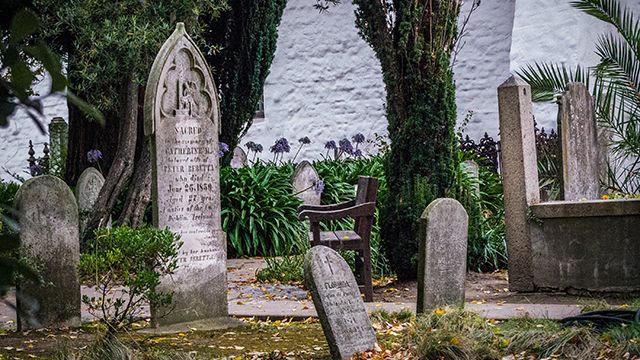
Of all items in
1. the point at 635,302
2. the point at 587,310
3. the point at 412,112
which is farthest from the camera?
the point at 412,112

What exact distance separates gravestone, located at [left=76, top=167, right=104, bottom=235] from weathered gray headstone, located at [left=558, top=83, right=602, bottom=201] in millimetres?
5789

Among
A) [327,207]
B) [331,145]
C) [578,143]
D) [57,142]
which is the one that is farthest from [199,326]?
[331,145]

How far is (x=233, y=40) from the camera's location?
15750 millimetres

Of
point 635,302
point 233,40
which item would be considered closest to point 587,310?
point 635,302

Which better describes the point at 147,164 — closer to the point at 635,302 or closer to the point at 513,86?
the point at 513,86

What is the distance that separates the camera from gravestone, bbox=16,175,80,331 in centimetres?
761

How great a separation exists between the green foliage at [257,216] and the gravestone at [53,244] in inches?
250

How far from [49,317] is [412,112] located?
179 inches


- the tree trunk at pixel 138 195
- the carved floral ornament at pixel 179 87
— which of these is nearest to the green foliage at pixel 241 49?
the tree trunk at pixel 138 195

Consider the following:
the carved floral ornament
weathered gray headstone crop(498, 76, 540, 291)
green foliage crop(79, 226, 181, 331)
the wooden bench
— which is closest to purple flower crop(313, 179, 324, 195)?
the wooden bench

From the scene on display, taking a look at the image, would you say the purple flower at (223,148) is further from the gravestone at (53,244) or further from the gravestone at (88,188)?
the gravestone at (53,244)

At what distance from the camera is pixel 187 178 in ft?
25.2

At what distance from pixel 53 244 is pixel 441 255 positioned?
2.97 metres

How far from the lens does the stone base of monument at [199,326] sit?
24.6 ft
